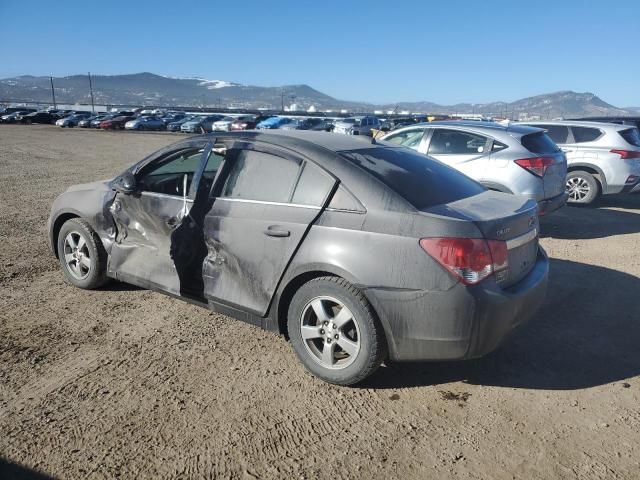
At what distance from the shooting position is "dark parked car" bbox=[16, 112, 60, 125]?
51.2m

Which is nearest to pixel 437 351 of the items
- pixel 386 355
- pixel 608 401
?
pixel 386 355

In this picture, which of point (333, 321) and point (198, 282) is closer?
point (333, 321)

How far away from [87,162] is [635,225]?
15.3 metres

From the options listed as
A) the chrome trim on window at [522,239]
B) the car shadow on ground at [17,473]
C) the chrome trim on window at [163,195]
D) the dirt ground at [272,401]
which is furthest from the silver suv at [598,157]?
the car shadow on ground at [17,473]

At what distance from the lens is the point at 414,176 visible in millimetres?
3443

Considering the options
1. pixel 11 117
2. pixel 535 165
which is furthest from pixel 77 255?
pixel 11 117

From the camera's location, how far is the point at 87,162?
16.2 metres

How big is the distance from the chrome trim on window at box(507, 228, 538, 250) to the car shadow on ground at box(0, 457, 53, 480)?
2.77m

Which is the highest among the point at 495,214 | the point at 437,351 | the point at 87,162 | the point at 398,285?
the point at 495,214

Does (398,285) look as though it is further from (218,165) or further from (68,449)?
(68,449)

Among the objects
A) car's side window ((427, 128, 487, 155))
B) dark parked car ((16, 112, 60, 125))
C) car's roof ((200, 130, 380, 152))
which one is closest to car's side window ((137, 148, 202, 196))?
car's roof ((200, 130, 380, 152))

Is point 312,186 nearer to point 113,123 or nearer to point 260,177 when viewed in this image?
point 260,177

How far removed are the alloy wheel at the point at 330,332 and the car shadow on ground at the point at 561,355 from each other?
0.91 ft

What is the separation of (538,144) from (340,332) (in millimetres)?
5164
